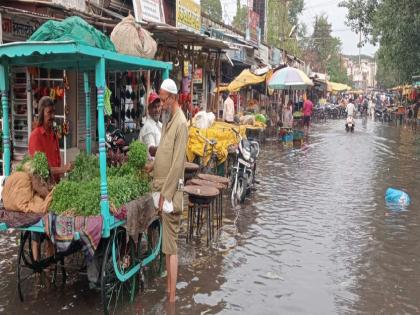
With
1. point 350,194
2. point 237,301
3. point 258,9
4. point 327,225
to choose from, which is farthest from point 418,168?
point 258,9

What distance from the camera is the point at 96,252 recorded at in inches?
181

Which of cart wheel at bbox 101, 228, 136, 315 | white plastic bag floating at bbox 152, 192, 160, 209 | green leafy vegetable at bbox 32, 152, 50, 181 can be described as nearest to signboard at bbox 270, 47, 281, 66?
white plastic bag floating at bbox 152, 192, 160, 209

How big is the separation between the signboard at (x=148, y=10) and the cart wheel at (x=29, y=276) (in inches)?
297

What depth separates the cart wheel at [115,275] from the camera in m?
4.46

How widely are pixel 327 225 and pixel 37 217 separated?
5.12 metres

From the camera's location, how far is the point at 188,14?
15.8 m

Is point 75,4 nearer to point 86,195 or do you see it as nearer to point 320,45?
point 86,195

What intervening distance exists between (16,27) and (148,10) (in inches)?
175

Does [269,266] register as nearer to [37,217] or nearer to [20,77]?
[37,217]

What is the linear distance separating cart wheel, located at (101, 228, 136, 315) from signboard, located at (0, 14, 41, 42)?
5.15 metres

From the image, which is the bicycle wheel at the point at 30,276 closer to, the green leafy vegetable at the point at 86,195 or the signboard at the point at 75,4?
the green leafy vegetable at the point at 86,195

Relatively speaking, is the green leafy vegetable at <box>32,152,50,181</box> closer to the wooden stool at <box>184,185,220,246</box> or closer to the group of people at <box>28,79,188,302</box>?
the group of people at <box>28,79,188,302</box>

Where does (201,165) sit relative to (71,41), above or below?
below

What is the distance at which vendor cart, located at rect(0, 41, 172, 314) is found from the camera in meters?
4.30
